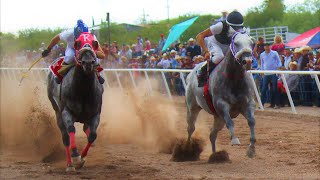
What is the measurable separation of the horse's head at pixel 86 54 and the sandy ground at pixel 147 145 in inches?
54.7

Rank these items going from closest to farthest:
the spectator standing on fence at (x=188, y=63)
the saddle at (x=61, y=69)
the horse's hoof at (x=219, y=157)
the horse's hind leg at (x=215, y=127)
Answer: the horse's hoof at (x=219, y=157) < the saddle at (x=61, y=69) < the horse's hind leg at (x=215, y=127) < the spectator standing on fence at (x=188, y=63)

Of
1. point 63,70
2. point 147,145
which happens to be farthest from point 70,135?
point 147,145

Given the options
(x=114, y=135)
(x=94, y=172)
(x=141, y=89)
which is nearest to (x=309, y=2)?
(x=141, y=89)

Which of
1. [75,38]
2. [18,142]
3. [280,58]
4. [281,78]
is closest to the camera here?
[75,38]

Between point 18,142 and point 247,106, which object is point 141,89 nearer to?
point 18,142

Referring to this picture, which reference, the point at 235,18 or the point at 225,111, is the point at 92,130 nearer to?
the point at 225,111

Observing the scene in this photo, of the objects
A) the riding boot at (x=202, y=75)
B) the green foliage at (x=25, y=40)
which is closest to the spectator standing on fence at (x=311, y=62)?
the riding boot at (x=202, y=75)

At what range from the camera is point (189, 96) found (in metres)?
10.8

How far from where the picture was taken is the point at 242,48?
28.8ft

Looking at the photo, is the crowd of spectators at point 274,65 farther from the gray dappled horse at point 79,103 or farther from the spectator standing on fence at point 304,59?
the gray dappled horse at point 79,103

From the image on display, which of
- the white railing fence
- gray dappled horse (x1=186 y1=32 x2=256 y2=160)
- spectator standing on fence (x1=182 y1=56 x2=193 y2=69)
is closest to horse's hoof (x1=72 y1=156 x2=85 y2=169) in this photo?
gray dappled horse (x1=186 y1=32 x2=256 y2=160)

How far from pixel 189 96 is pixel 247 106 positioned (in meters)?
1.84

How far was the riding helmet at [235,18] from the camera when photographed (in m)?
9.38

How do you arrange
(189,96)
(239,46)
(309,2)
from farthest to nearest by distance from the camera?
(309,2), (189,96), (239,46)
